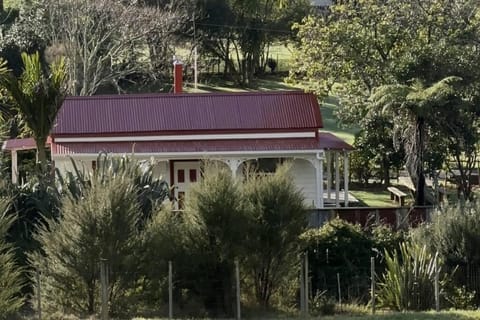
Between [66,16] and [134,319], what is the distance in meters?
32.2

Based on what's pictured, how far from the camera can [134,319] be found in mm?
16984

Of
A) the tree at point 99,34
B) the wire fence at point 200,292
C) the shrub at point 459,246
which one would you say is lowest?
the wire fence at point 200,292

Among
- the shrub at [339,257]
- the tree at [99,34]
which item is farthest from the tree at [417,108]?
the tree at [99,34]

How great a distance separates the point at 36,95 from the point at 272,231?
33.5 feet

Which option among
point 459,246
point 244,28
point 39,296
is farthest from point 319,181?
point 244,28

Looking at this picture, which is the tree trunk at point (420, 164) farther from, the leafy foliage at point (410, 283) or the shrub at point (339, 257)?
the leafy foliage at point (410, 283)

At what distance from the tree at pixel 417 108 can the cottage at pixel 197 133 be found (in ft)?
→ 8.11

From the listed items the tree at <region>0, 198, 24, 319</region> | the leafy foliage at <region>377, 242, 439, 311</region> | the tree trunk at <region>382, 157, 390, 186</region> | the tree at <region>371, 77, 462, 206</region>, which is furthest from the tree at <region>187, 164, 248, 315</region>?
the tree trunk at <region>382, 157, 390, 186</region>

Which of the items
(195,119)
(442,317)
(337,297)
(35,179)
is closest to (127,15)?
(195,119)

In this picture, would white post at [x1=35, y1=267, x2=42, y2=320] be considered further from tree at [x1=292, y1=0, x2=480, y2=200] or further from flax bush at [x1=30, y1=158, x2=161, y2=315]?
tree at [x1=292, y1=0, x2=480, y2=200]

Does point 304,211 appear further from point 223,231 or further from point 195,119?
point 195,119

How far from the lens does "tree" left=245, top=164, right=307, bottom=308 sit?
18.4 meters

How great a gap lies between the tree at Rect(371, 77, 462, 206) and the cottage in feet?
8.11

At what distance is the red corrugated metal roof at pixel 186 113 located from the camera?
31016mm
